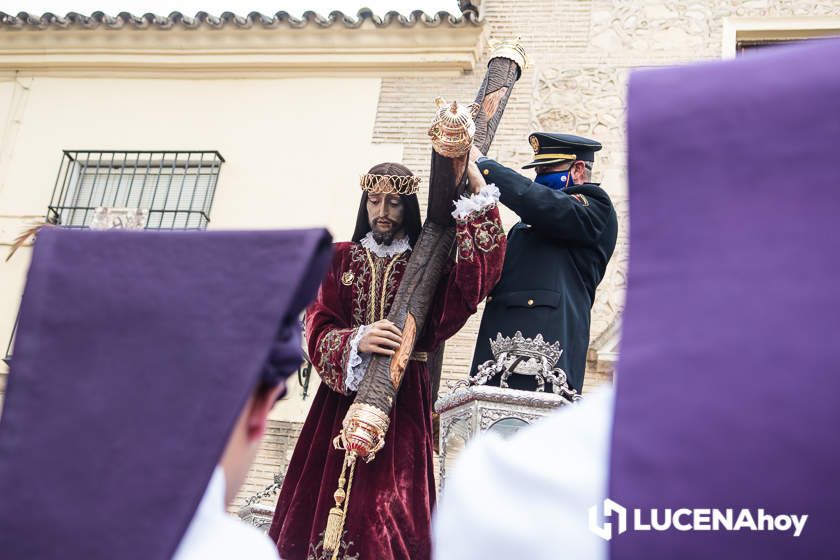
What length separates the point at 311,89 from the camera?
373 inches

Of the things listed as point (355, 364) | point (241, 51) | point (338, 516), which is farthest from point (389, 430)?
point (241, 51)

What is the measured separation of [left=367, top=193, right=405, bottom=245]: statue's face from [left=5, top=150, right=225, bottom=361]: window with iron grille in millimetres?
5213

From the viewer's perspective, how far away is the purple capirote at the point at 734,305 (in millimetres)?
1313

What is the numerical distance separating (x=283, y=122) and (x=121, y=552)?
821 centimetres

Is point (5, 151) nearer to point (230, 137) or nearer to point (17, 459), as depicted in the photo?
point (230, 137)

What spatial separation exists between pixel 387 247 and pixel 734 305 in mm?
3092

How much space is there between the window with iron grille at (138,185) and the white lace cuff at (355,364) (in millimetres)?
5682

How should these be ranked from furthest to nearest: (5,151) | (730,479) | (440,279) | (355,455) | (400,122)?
(5,151) < (400,122) < (440,279) < (355,455) < (730,479)

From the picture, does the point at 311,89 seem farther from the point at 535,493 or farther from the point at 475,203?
the point at 535,493

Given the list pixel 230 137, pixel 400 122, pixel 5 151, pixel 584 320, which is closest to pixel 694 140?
pixel 584 320

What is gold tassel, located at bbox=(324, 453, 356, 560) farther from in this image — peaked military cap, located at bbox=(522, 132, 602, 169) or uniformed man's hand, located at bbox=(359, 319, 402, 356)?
peaked military cap, located at bbox=(522, 132, 602, 169)

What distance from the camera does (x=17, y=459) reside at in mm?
1490

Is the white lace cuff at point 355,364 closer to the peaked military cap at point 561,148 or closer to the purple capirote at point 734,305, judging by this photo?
the peaked military cap at point 561,148

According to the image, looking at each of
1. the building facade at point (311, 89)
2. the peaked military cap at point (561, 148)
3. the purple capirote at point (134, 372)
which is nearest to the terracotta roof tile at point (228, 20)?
the building facade at point (311, 89)
